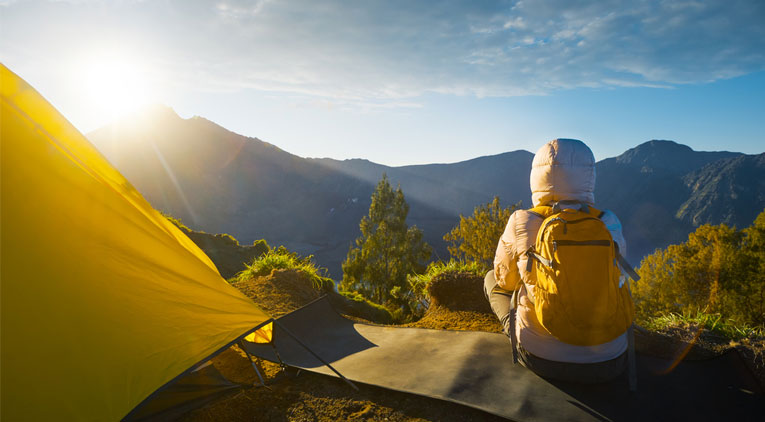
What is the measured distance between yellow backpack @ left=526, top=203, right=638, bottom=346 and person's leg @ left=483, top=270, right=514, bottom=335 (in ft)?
Answer: 1.84

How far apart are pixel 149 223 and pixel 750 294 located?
30167 mm

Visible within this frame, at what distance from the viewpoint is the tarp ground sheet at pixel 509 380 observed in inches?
100

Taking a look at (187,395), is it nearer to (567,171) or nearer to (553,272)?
(553,272)

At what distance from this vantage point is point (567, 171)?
2711 mm

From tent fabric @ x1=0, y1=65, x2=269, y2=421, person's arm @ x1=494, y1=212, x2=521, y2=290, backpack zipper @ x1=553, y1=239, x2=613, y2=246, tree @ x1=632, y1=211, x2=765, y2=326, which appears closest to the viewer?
tent fabric @ x1=0, y1=65, x2=269, y2=421

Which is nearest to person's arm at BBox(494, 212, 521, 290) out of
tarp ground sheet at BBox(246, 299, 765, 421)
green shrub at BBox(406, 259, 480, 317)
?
tarp ground sheet at BBox(246, 299, 765, 421)

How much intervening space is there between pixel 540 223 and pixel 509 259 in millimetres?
404

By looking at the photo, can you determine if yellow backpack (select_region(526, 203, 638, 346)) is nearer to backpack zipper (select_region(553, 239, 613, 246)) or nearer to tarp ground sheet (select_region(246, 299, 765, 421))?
backpack zipper (select_region(553, 239, 613, 246))

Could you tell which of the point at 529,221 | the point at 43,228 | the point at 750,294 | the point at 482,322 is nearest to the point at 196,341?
the point at 43,228

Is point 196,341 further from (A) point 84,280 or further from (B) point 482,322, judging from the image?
(B) point 482,322

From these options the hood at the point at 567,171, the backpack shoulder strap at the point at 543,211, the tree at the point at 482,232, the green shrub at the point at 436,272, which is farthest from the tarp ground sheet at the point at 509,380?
the tree at the point at 482,232

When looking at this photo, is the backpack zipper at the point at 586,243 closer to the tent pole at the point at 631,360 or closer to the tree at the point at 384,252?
the tent pole at the point at 631,360

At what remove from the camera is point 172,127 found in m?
150

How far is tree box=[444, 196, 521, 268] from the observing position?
15.1 m
